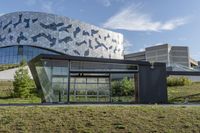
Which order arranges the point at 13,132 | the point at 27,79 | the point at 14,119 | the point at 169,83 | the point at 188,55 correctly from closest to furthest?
the point at 13,132, the point at 14,119, the point at 27,79, the point at 169,83, the point at 188,55

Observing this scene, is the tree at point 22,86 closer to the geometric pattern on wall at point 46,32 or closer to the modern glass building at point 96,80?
the modern glass building at point 96,80

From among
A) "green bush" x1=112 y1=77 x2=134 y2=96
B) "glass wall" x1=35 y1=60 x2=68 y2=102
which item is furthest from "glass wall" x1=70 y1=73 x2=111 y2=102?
"glass wall" x1=35 y1=60 x2=68 y2=102

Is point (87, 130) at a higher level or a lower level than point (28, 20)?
lower

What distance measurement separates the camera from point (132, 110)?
1449 centimetres

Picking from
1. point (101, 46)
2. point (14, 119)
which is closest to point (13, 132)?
point (14, 119)

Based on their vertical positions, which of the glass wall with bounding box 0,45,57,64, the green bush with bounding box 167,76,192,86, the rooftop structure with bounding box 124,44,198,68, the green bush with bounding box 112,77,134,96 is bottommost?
the green bush with bounding box 112,77,134,96

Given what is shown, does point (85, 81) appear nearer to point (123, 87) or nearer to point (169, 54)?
point (123, 87)

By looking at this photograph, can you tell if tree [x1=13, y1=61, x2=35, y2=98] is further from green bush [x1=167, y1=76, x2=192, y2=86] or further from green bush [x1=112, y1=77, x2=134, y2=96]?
green bush [x1=167, y1=76, x2=192, y2=86]

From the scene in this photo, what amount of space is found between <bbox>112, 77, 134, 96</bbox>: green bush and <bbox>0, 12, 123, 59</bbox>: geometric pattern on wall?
47719mm

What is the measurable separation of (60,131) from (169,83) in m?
29.2

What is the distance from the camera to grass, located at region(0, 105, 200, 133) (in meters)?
11.8

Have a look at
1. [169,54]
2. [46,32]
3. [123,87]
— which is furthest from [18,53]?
[169,54]

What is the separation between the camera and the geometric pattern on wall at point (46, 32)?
6906 cm

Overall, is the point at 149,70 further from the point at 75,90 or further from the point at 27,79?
the point at 27,79
